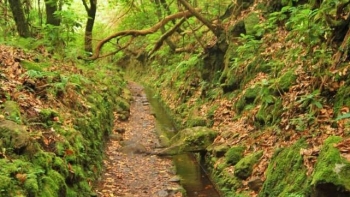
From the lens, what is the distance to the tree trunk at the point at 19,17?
38.8 ft

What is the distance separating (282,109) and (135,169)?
4160 millimetres

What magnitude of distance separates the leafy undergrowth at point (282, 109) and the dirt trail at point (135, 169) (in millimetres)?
1274

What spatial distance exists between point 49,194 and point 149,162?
555 centimetres

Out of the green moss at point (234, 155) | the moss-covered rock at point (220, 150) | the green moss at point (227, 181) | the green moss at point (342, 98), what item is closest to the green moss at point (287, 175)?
the green moss at point (342, 98)

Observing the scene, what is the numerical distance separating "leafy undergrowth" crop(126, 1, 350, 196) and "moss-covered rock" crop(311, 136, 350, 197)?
0.01m

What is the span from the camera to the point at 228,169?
28.3 feet

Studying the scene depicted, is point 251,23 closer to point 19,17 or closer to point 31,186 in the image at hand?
point 19,17

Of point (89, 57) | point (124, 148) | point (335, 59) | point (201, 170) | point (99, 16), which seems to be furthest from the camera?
point (99, 16)

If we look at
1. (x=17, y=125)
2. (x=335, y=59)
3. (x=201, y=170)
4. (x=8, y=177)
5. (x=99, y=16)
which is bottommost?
(x=201, y=170)

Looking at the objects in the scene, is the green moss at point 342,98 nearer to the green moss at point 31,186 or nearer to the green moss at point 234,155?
the green moss at point 234,155

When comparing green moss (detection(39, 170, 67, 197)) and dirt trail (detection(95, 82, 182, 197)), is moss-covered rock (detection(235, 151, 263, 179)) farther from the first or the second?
green moss (detection(39, 170, 67, 197))

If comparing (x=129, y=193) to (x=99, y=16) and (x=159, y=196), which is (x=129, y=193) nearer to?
(x=159, y=196)

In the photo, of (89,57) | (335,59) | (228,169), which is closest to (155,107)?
(89,57)

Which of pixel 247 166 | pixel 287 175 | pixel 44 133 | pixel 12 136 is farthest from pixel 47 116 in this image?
pixel 287 175
